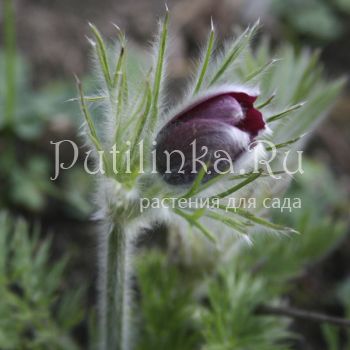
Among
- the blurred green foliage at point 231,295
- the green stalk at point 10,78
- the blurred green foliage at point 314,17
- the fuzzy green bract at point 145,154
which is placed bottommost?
the blurred green foliage at point 231,295

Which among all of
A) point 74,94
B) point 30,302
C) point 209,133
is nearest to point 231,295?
point 30,302

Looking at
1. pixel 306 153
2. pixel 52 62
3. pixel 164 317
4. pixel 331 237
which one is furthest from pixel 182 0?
pixel 164 317

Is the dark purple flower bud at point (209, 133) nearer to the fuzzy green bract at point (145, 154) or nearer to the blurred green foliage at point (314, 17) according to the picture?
the fuzzy green bract at point (145, 154)

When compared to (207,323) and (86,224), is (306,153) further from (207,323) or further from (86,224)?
(207,323)

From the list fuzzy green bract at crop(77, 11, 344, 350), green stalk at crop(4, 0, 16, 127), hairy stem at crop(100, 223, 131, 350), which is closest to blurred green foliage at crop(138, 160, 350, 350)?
hairy stem at crop(100, 223, 131, 350)

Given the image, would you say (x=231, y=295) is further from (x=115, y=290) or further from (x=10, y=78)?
(x=10, y=78)

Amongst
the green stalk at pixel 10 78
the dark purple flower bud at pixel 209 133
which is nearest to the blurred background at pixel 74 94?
the green stalk at pixel 10 78
